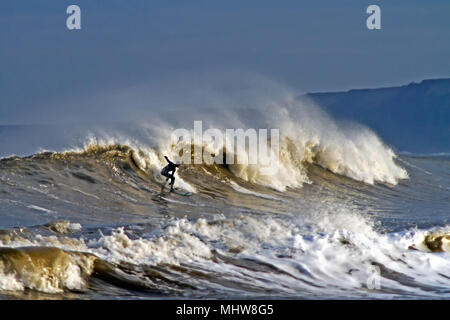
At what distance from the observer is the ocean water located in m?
8.84

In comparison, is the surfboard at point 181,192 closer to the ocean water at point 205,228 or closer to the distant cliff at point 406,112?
the ocean water at point 205,228

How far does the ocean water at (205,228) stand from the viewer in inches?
348

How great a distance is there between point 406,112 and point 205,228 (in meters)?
71.4

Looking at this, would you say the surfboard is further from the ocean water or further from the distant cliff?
the distant cliff

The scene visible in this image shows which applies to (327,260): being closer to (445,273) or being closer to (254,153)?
(445,273)

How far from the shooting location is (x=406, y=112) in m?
80.1

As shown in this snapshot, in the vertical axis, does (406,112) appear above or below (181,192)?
above

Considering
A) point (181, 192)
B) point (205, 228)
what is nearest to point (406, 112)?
point (181, 192)

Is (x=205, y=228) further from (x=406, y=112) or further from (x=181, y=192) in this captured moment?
(x=406, y=112)


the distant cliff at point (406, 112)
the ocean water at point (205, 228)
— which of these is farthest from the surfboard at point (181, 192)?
the distant cliff at point (406, 112)

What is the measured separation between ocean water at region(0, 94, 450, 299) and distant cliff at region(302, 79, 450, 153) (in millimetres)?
54171

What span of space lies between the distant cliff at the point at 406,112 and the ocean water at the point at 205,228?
178ft
